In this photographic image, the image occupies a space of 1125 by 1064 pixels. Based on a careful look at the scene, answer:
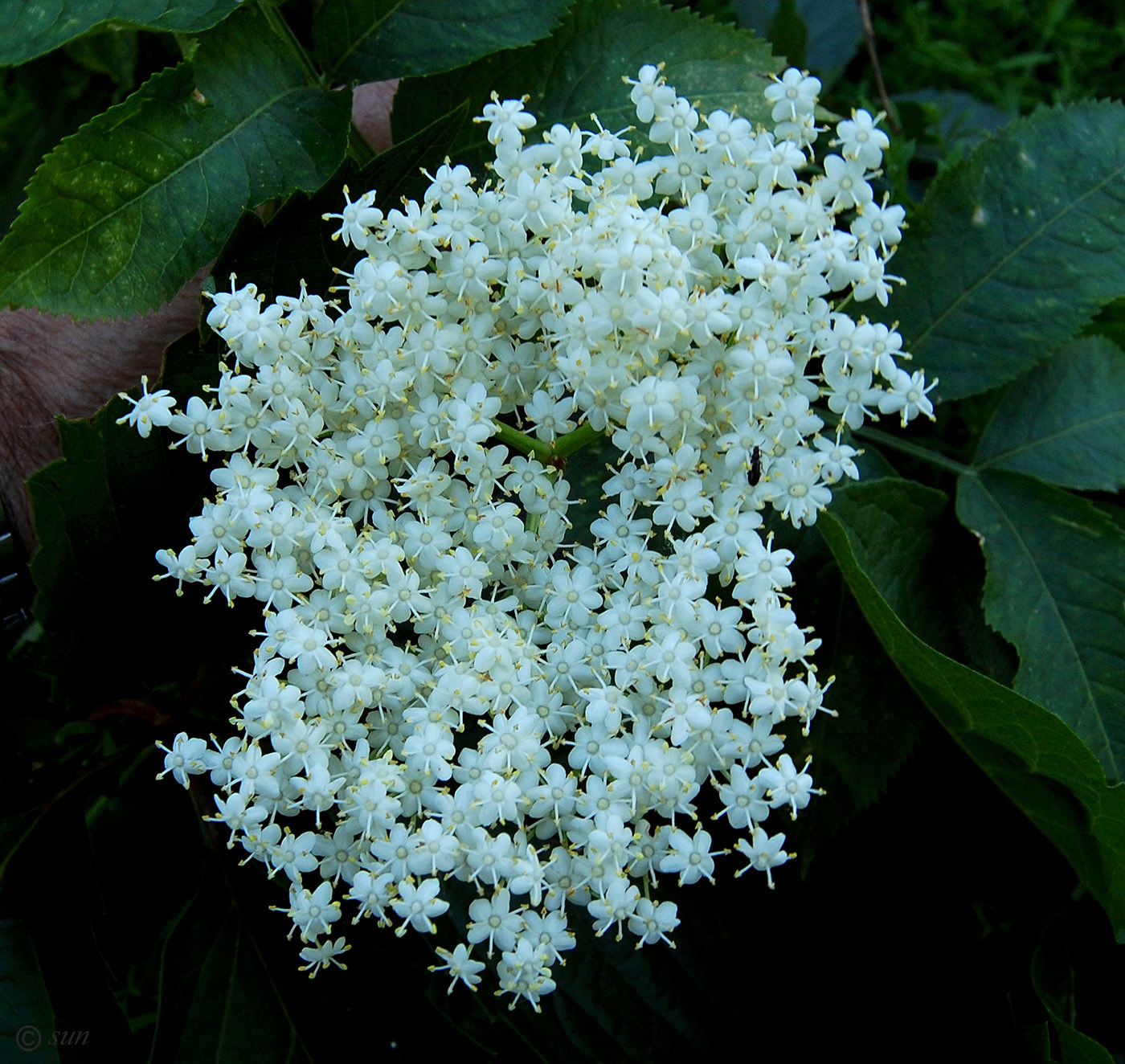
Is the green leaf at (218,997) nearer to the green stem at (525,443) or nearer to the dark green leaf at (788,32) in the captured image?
the green stem at (525,443)

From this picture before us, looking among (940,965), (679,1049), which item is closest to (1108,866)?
(940,965)

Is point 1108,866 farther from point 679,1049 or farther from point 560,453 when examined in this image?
point 560,453

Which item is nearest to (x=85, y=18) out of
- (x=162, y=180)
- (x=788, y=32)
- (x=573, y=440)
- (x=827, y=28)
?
(x=162, y=180)

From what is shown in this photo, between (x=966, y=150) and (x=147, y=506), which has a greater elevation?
(x=147, y=506)

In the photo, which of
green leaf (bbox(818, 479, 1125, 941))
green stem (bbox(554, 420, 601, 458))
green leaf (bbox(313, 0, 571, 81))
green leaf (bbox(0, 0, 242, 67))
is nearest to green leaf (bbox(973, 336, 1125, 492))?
green leaf (bbox(818, 479, 1125, 941))

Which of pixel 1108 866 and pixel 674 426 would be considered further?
pixel 1108 866

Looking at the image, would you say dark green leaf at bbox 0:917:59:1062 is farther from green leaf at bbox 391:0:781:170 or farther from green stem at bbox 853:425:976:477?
green stem at bbox 853:425:976:477

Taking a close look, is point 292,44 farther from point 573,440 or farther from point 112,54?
point 112,54
